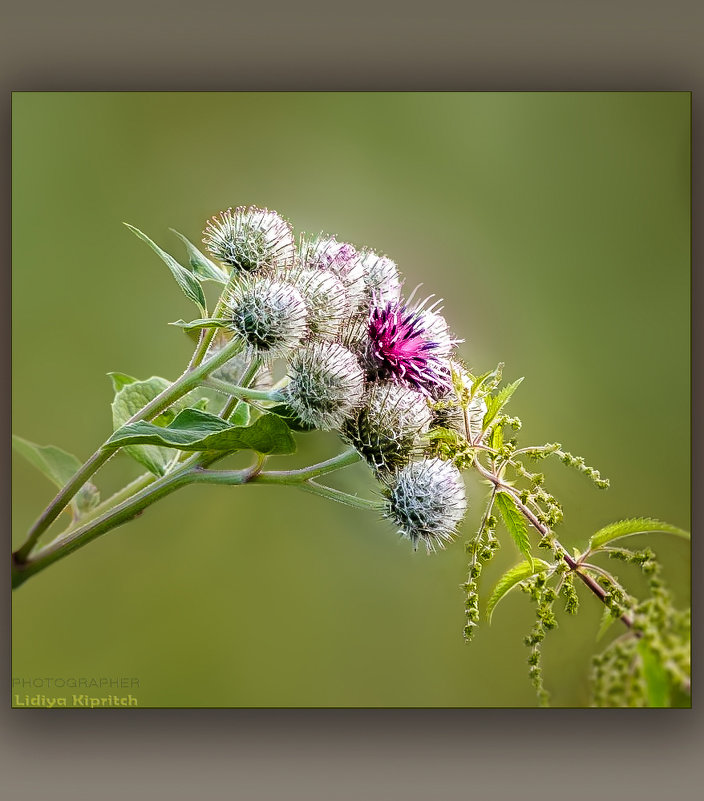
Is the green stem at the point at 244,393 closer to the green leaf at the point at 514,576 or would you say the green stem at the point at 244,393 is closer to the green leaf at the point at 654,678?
the green leaf at the point at 514,576

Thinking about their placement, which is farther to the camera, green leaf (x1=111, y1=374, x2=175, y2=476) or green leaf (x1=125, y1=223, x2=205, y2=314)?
green leaf (x1=111, y1=374, x2=175, y2=476)

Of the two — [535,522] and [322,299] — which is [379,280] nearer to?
[322,299]

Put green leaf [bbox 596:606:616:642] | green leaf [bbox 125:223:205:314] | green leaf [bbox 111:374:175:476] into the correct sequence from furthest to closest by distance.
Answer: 1. green leaf [bbox 596:606:616:642]
2. green leaf [bbox 111:374:175:476]
3. green leaf [bbox 125:223:205:314]

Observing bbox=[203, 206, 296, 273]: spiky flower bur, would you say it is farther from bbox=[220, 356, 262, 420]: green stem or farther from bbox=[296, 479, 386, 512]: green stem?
bbox=[296, 479, 386, 512]: green stem

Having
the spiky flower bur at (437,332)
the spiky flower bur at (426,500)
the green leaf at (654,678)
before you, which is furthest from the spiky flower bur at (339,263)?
the green leaf at (654,678)

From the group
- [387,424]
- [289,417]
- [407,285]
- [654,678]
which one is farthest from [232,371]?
[654,678]

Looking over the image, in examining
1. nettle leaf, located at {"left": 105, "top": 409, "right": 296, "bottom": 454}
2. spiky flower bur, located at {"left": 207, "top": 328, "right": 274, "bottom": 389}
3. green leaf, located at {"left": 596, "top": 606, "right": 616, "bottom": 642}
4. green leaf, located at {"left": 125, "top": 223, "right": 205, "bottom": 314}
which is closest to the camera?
nettle leaf, located at {"left": 105, "top": 409, "right": 296, "bottom": 454}

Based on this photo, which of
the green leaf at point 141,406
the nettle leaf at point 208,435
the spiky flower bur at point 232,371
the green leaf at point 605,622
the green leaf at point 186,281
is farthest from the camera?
the green leaf at point 605,622

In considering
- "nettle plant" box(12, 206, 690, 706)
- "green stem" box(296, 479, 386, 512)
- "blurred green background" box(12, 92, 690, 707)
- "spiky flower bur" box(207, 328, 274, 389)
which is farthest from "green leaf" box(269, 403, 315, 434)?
"blurred green background" box(12, 92, 690, 707)

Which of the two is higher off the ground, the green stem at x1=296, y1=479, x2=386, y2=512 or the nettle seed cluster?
the nettle seed cluster
